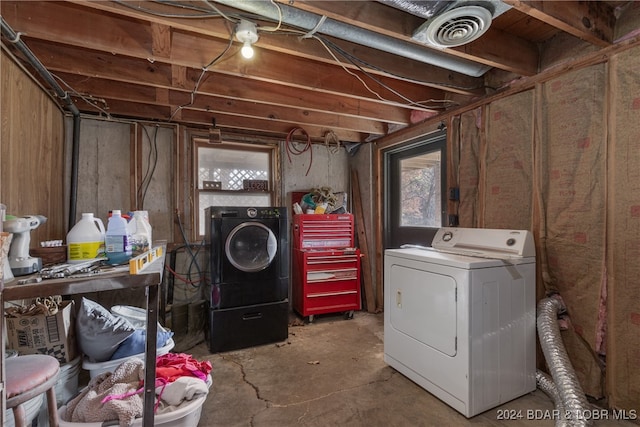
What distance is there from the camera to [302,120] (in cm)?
317

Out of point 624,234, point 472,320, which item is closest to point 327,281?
point 472,320

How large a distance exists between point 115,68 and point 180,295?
2.19m

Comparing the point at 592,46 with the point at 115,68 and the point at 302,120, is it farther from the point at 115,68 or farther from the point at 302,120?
the point at 115,68

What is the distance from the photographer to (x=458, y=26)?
1.51 m

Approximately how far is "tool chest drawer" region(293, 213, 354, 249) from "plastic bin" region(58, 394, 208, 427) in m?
1.92

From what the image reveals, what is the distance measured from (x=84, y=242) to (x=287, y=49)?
146 centimetres

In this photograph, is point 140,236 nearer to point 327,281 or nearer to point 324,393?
point 324,393

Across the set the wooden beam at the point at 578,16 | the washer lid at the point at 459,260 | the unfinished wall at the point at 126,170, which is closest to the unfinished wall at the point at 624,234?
the wooden beam at the point at 578,16

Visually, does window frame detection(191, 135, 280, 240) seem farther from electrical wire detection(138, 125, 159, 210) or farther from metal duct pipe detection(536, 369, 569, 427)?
metal duct pipe detection(536, 369, 569, 427)

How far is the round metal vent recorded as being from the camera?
1401 mm

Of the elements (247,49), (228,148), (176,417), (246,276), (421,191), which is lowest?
(176,417)

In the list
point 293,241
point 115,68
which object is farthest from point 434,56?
point 293,241

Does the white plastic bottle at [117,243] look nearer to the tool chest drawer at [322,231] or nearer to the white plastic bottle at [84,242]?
the white plastic bottle at [84,242]

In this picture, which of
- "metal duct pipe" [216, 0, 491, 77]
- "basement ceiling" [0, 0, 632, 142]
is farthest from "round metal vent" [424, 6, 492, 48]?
"metal duct pipe" [216, 0, 491, 77]
